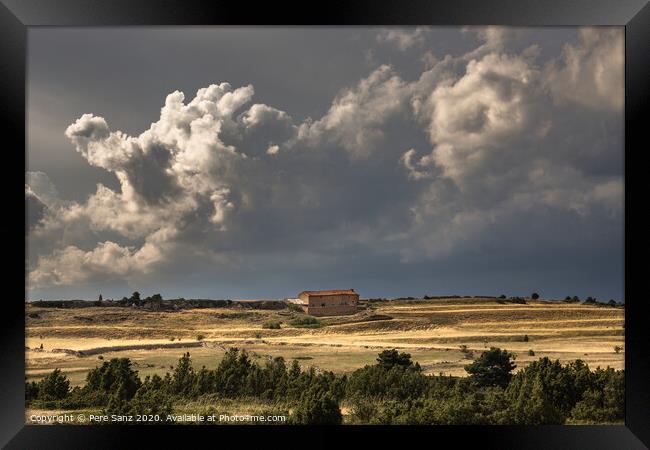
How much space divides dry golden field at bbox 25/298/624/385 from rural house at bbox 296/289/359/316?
0.40 ft

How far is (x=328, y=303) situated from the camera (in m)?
6.52

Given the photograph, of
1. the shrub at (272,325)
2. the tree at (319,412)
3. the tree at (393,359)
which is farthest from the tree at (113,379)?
the tree at (393,359)

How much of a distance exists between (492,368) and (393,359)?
4.26ft

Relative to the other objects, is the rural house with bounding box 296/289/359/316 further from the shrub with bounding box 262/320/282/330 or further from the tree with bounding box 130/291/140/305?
the tree with bounding box 130/291/140/305

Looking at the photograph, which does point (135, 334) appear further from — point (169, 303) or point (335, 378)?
point (335, 378)

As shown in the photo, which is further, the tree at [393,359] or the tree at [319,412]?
the tree at [393,359]

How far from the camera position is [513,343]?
6.37 metres

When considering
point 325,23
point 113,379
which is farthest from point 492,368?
point 113,379

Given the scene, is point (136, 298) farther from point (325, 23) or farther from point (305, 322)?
point (325, 23)

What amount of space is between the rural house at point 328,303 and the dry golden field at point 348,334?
0.40 ft

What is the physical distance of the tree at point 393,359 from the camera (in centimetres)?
602

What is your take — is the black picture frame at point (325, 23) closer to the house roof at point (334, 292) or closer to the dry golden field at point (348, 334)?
the dry golden field at point (348, 334)

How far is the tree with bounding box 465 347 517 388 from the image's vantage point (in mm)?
5871

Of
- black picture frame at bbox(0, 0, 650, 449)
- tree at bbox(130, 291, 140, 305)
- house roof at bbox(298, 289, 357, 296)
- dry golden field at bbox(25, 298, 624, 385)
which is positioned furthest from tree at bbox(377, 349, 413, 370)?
tree at bbox(130, 291, 140, 305)
